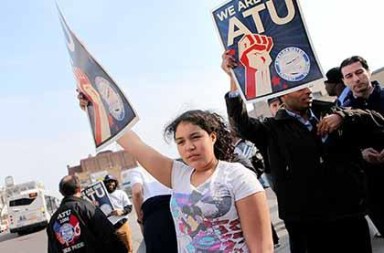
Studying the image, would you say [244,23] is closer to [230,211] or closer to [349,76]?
[349,76]

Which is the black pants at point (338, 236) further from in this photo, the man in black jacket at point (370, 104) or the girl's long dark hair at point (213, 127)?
the girl's long dark hair at point (213, 127)

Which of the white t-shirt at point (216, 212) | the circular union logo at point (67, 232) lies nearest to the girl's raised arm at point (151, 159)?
the white t-shirt at point (216, 212)

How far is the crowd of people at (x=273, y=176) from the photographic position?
1.93 metres

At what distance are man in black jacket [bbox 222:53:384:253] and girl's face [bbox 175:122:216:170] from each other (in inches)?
Answer: 32.8

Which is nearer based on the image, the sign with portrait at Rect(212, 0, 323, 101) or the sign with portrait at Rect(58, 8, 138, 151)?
the sign with portrait at Rect(58, 8, 138, 151)

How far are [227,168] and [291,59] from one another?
102 centimetres

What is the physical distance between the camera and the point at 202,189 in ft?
6.57

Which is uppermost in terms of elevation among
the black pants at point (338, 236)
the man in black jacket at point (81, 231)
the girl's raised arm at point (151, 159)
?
the girl's raised arm at point (151, 159)

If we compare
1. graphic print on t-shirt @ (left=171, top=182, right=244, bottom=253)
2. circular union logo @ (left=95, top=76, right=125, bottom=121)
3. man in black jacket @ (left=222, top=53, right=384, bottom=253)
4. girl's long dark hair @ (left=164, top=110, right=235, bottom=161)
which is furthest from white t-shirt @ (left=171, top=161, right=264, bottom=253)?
man in black jacket @ (left=222, top=53, right=384, bottom=253)

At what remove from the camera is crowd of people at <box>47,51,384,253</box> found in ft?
6.33

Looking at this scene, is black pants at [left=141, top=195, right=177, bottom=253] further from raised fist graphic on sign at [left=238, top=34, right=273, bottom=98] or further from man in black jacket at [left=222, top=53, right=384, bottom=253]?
raised fist graphic on sign at [left=238, top=34, right=273, bottom=98]

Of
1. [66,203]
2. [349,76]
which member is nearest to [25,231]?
[66,203]

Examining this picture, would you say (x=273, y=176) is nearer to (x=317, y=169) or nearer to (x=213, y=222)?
(x=317, y=169)

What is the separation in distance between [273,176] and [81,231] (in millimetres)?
2352
